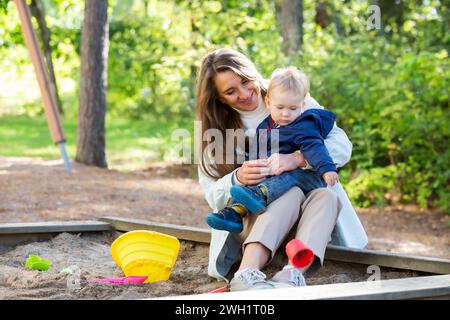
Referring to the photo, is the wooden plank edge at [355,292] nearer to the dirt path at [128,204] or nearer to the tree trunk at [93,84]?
the dirt path at [128,204]

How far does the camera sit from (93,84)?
8.26 metres

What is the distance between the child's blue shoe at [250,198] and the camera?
9.64 feet

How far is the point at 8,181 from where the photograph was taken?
23.2 feet

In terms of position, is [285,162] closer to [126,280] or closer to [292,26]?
[126,280]

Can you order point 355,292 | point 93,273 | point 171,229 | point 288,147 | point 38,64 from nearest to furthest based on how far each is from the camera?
point 355,292
point 288,147
point 93,273
point 171,229
point 38,64

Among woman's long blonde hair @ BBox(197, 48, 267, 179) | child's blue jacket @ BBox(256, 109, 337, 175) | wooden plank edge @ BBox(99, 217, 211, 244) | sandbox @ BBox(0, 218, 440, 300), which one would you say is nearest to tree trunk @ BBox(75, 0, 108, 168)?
wooden plank edge @ BBox(99, 217, 211, 244)

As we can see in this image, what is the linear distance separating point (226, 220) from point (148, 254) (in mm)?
384

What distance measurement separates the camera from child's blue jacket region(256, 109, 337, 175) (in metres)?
3.00

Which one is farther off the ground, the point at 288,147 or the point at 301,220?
the point at 288,147

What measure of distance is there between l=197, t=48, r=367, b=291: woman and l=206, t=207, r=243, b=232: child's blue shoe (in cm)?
6

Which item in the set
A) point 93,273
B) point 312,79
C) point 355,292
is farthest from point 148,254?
point 312,79

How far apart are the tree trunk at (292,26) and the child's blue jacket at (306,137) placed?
19.8 feet

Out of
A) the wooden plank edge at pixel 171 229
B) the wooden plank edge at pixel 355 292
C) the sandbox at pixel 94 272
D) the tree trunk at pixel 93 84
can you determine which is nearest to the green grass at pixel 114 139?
the tree trunk at pixel 93 84

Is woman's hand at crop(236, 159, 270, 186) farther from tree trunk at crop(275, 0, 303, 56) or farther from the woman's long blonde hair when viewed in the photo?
tree trunk at crop(275, 0, 303, 56)
